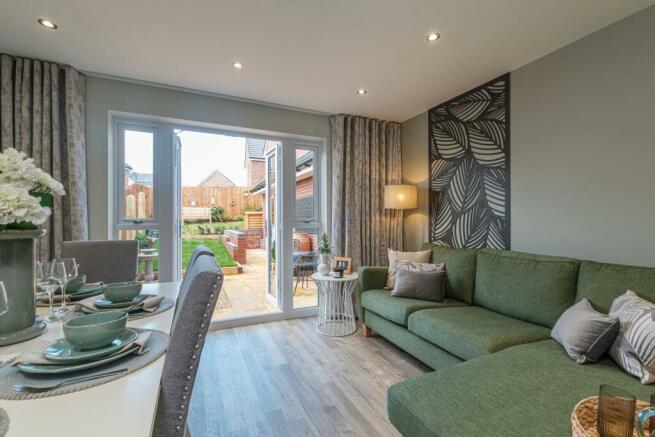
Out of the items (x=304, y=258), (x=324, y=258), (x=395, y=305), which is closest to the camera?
(x=395, y=305)

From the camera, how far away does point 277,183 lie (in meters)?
3.67

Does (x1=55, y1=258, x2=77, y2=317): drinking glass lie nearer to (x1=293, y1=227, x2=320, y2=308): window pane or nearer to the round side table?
the round side table

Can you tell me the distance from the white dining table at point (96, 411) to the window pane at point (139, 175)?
8.72 ft

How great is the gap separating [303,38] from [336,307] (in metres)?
2.67

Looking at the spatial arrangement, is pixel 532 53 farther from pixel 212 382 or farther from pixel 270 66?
pixel 212 382

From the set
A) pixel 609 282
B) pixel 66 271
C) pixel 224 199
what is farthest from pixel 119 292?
pixel 224 199

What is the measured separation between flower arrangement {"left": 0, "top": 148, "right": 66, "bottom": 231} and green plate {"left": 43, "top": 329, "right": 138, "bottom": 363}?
16.3 inches

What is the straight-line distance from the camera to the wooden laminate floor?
1.77 m

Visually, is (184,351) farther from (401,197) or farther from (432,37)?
(401,197)

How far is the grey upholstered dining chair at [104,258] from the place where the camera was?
193 cm

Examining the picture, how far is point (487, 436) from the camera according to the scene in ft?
3.46

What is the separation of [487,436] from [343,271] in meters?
2.22

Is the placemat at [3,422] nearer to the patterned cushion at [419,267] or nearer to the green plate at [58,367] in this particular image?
the green plate at [58,367]

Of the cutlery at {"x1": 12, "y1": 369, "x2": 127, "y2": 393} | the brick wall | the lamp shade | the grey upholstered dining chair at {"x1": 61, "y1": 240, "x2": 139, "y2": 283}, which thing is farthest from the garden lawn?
the cutlery at {"x1": 12, "y1": 369, "x2": 127, "y2": 393}
